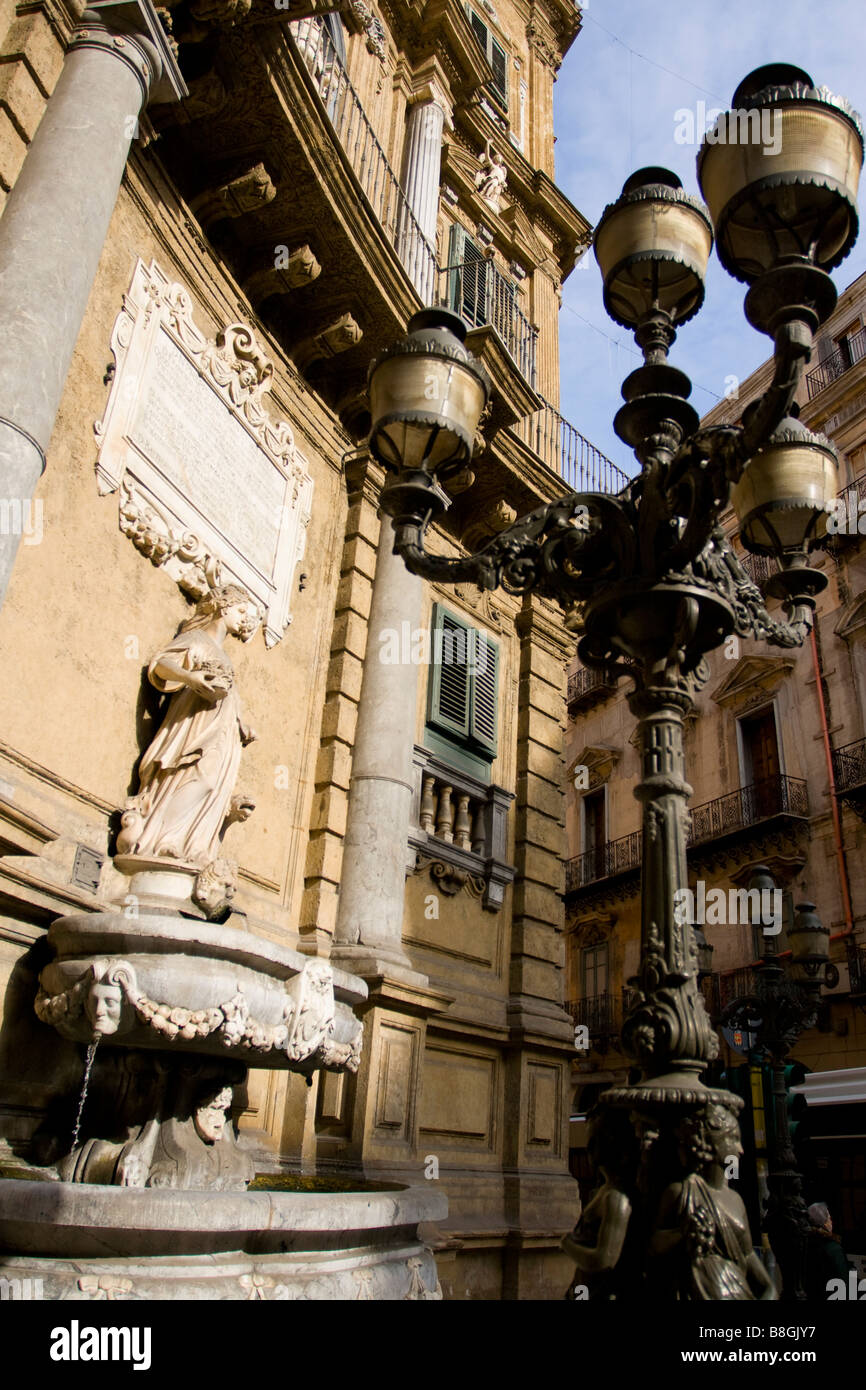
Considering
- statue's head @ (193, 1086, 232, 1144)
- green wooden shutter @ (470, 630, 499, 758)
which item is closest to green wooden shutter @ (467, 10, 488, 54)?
green wooden shutter @ (470, 630, 499, 758)

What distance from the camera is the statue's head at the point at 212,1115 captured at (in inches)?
168

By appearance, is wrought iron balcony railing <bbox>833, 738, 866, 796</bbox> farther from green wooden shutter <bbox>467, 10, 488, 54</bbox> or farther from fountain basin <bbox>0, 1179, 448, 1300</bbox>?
fountain basin <bbox>0, 1179, 448, 1300</bbox>

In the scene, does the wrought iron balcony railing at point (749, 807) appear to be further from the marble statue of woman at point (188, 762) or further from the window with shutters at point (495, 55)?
the marble statue of woman at point (188, 762)

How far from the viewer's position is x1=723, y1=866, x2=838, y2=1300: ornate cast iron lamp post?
23.2ft

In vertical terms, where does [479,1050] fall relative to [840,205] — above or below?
below

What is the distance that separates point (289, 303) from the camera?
8039 mm

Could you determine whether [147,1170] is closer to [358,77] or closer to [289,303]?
[289,303]

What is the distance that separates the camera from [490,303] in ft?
37.8

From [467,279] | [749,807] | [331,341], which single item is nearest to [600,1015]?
[749,807]
